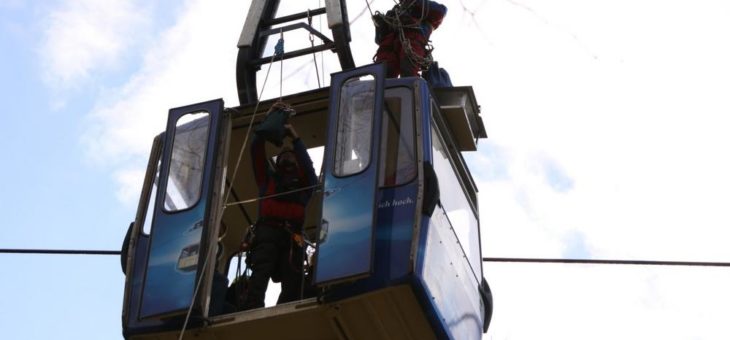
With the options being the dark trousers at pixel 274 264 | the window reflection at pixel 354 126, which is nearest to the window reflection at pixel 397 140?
the window reflection at pixel 354 126

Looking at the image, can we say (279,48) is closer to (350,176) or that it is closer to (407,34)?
(407,34)

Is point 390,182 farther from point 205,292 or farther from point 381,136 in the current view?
point 205,292

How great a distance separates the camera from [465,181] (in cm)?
1502

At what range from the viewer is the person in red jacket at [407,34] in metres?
15.4

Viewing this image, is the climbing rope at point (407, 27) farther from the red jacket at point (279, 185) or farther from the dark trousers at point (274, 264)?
the dark trousers at point (274, 264)

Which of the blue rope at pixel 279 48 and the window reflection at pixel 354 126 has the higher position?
the blue rope at pixel 279 48

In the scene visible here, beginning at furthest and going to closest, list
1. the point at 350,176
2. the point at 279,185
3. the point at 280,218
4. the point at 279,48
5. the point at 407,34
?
the point at 407,34
the point at 279,48
the point at 279,185
the point at 280,218
the point at 350,176

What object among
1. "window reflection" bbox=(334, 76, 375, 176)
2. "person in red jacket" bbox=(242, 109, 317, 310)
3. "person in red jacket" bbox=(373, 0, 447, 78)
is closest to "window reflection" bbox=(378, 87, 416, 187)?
"window reflection" bbox=(334, 76, 375, 176)

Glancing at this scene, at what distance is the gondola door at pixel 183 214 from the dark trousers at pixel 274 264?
509 mm

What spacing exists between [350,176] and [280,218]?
1128 millimetres

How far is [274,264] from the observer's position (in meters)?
13.5

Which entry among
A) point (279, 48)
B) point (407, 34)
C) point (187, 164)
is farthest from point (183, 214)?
point (407, 34)

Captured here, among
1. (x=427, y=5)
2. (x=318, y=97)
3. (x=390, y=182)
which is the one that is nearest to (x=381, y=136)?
(x=390, y=182)

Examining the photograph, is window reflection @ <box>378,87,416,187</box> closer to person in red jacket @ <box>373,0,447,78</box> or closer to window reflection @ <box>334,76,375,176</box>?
window reflection @ <box>334,76,375,176</box>
